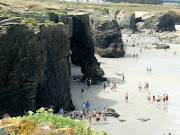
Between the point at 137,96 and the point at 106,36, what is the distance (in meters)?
23.9

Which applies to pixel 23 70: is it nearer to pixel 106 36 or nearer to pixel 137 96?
pixel 137 96

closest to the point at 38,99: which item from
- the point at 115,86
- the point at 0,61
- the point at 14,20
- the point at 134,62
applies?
the point at 0,61

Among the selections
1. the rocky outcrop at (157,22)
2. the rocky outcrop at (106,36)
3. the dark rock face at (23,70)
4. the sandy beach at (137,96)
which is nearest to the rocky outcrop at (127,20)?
the rocky outcrop at (157,22)

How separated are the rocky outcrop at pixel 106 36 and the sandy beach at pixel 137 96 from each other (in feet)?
5.28

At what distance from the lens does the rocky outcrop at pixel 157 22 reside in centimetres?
10462

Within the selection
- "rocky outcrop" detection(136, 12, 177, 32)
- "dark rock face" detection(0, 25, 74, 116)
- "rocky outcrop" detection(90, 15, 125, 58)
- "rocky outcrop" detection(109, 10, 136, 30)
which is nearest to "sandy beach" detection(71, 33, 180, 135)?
"rocky outcrop" detection(90, 15, 125, 58)

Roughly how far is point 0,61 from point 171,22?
9465cm

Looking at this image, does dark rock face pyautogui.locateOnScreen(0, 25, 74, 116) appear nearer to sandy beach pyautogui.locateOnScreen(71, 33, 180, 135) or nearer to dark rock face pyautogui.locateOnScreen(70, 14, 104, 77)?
sandy beach pyautogui.locateOnScreen(71, 33, 180, 135)

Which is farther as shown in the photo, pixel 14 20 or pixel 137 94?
pixel 137 94

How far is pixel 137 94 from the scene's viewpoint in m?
34.7

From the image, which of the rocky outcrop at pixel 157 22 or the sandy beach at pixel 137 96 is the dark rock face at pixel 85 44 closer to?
the sandy beach at pixel 137 96

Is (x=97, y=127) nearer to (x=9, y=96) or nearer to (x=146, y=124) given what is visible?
(x=146, y=124)

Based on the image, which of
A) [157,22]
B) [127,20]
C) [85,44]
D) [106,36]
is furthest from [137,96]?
[157,22]

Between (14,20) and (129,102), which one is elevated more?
(14,20)
